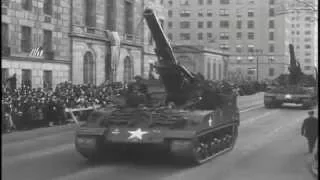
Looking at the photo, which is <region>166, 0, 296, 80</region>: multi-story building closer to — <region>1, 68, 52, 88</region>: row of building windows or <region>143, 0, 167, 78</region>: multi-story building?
<region>143, 0, 167, 78</region>: multi-story building

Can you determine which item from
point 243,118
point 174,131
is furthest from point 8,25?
point 174,131

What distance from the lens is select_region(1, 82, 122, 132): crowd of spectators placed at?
20.1m

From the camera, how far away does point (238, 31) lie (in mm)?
107938

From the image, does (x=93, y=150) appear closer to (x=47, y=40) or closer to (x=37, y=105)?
(x=37, y=105)

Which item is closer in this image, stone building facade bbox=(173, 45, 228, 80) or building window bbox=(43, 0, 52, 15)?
building window bbox=(43, 0, 52, 15)

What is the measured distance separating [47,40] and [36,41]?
158 centimetres

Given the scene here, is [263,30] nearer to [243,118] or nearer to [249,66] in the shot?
[249,66]

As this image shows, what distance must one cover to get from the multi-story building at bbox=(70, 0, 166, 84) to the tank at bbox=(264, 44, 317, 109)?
12400 millimetres

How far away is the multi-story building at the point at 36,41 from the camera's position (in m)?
30.6

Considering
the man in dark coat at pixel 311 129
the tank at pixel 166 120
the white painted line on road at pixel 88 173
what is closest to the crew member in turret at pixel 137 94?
the tank at pixel 166 120

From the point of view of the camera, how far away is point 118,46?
43.5 meters

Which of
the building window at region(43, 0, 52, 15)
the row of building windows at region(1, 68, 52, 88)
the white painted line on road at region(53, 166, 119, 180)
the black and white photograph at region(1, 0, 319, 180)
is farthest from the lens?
the building window at region(43, 0, 52, 15)

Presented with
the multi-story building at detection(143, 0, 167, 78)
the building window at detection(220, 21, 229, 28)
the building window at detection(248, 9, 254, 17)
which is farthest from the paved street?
the building window at detection(248, 9, 254, 17)

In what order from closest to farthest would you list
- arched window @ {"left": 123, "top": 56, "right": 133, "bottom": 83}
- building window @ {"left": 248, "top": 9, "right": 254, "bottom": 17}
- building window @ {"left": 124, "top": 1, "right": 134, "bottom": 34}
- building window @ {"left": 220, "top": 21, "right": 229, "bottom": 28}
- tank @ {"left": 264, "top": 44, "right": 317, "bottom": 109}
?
tank @ {"left": 264, "top": 44, "right": 317, "bottom": 109}, arched window @ {"left": 123, "top": 56, "right": 133, "bottom": 83}, building window @ {"left": 124, "top": 1, "right": 134, "bottom": 34}, building window @ {"left": 248, "top": 9, "right": 254, "bottom": 17}, building window @ {"left": 220, "top": 21, "right": 229, "bottom": 28}
